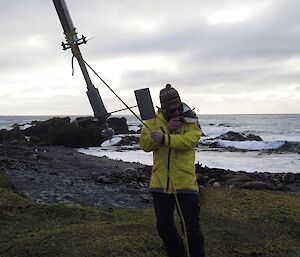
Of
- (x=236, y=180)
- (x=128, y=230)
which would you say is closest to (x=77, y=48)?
(x=128, y=230)

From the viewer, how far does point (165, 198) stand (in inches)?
169

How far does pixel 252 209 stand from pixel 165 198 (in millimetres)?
4193

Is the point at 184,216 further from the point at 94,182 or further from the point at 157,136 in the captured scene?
the point at 94,182

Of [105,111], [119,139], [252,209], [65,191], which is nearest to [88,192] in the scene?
[65,191]

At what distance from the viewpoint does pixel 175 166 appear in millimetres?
4270

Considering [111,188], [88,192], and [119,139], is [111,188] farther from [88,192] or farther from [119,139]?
[119,139]

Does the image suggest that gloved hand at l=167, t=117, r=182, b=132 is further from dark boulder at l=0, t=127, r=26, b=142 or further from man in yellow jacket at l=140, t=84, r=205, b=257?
dark boulder at l=0, t=127, r=26, b=142

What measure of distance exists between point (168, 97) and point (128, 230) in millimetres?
2429

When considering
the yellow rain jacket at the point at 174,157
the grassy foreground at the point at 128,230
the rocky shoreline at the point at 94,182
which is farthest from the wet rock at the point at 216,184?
the yellow rain jacket at the point at 174,157

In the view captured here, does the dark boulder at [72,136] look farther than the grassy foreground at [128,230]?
Yes

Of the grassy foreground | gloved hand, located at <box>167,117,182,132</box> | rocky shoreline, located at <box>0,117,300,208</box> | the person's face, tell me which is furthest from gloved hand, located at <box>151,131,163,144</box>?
the grassy foreground

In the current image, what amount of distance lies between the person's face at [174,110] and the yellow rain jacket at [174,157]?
0.10m

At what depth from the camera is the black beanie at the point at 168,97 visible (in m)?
4.29

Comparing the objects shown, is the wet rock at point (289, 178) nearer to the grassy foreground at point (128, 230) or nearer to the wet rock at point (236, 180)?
the wet rock at point (236, 180)
